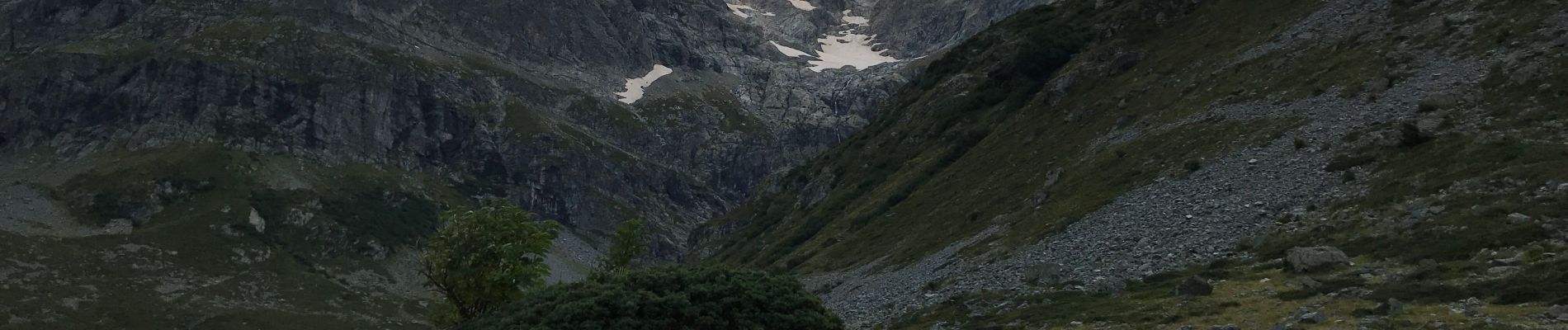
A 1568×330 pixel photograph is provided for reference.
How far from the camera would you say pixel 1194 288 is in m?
35.2

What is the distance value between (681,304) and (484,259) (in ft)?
79.3

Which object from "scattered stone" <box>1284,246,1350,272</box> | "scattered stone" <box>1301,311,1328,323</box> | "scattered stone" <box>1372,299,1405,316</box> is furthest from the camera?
"scattered stone" <box>1284,246,1350,272</box>

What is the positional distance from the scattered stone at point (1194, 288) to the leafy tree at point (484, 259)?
36.9m

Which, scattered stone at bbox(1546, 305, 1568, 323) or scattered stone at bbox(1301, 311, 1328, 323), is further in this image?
scattered stone at bbox(1301, 311, 1328, 323)

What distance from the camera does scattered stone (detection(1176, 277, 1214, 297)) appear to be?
34.8 m

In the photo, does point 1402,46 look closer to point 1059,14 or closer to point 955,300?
point 955,300

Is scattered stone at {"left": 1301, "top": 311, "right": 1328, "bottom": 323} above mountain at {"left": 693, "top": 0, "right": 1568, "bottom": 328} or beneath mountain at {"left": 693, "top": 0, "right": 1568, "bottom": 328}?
above

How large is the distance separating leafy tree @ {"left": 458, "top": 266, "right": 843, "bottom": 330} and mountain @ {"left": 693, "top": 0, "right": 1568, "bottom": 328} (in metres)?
7.50

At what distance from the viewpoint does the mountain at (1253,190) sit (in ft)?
103

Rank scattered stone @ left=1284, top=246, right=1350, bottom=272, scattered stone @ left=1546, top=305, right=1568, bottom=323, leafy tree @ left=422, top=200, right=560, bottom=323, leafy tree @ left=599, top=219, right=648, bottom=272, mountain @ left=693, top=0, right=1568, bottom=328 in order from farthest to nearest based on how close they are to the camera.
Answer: leafy tree @ left=599, top=219, right=648, bottom=272 → leafy tree @ left=422, top=200, right=560, bottom=323 → scattered stone @ left=1284, top=246, right=1350, bottom=272 → mountain @ left=693, top=0, right=1568, bottom=328 → scattered stone @ left=1546, top=305, right=1568, bottom=323

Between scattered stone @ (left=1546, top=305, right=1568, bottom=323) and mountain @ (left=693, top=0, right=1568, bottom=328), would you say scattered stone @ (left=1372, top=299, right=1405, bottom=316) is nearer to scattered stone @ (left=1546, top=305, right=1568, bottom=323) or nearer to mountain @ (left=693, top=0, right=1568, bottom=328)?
mountain @ (left=693, top=0, right=1568, bottom=328)

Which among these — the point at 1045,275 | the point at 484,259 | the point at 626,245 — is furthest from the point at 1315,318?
the point at 626,245

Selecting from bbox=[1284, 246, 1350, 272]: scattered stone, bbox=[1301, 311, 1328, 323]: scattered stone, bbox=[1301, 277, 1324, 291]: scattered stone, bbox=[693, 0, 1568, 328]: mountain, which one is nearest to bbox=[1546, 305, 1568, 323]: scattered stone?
bbox=[693, 0, 1568, 328]: mountain

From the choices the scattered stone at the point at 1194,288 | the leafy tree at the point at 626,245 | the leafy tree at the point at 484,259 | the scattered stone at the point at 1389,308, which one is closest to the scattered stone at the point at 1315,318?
the scattered stone at the point at 1389,308
